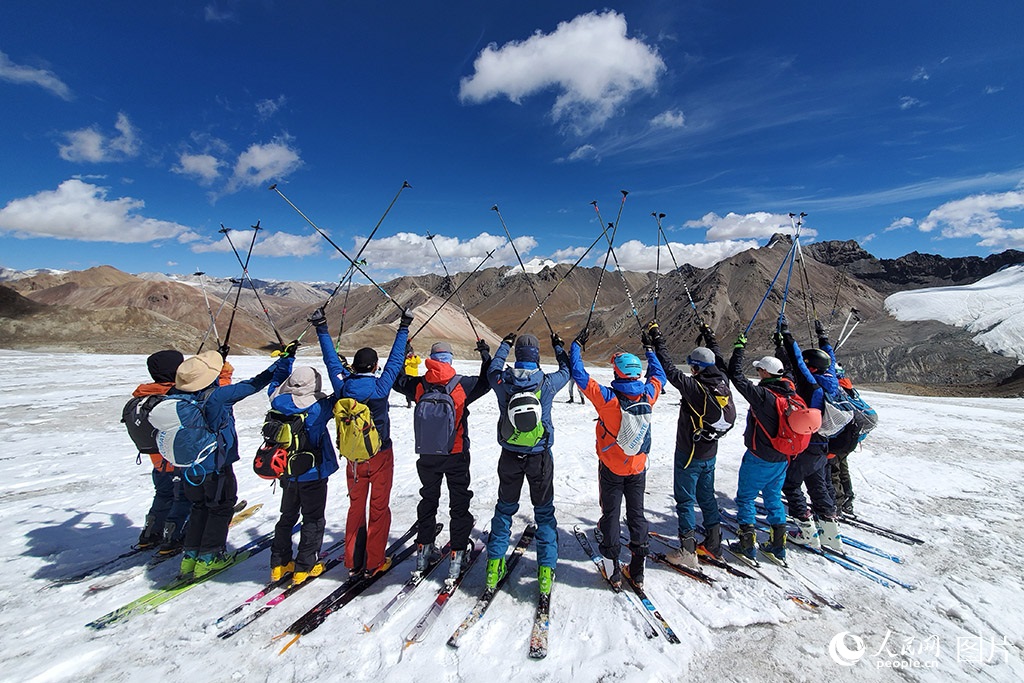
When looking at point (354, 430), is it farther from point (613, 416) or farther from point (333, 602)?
point (613, 416)

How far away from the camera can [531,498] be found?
471 centimetres

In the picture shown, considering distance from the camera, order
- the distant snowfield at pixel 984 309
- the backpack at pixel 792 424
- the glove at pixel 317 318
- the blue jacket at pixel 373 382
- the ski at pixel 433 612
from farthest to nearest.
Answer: the distant snowfield at pixel 984 309
the glove at pixel 317 318
the backpack at pixel 792 424
the blue jacket at pixel 373 382
the ski at pixel 433 612

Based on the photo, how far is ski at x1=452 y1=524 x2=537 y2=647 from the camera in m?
4.12

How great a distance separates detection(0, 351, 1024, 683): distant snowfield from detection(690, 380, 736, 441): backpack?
1713 millimetres

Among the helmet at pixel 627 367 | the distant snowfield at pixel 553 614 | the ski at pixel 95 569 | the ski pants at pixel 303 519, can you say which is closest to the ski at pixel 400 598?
the distant snowfield at pixel 553 614

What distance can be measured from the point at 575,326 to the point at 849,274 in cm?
7270

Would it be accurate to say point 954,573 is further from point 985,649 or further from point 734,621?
point 734,621

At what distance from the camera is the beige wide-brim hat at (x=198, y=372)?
4.71 metres

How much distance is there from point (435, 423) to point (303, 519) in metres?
1.85

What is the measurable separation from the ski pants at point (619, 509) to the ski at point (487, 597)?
4.03 ft

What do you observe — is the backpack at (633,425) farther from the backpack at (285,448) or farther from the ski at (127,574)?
the ski at (127,574)

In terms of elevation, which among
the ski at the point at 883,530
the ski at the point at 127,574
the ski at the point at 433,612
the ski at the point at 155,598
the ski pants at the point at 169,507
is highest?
the ski pants at the point at 169,507

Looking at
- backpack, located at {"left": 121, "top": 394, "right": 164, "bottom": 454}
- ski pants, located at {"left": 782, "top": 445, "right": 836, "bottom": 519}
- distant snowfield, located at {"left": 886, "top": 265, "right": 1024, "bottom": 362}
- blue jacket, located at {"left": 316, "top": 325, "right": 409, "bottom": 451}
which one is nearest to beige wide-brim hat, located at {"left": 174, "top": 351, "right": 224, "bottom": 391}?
backpack, located at {"left": 121, "top": 394, "right": 164, "bottom": 454}

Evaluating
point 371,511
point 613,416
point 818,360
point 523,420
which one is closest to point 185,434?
point 371,511
